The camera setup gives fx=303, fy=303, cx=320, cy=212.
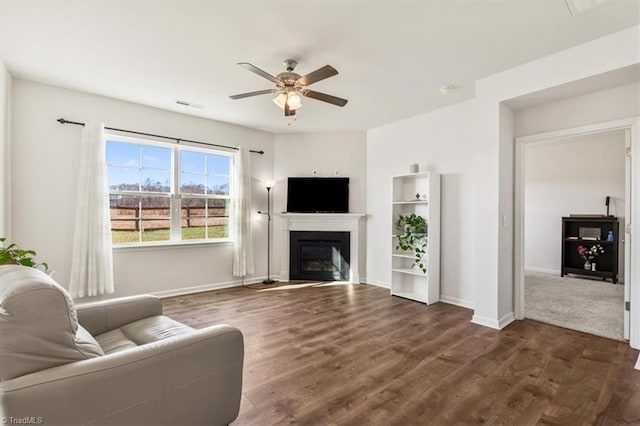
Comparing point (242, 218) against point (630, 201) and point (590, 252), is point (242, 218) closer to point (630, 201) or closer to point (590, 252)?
point (630, 201)

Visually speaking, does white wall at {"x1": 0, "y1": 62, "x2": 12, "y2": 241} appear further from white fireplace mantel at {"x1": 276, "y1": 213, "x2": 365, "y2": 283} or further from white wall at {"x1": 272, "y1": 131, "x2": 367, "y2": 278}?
white fireplace mantel at {"x1": 276, "y1": 213, "x2": 365, "y2": 283}

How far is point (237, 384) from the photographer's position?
1.64 metres

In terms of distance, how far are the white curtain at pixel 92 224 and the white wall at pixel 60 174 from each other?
5.7 inches

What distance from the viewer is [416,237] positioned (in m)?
4.55

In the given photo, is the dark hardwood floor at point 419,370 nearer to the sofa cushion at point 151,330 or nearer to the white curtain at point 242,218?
the sofa cushion at point 151,330

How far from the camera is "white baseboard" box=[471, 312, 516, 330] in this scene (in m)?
3.26

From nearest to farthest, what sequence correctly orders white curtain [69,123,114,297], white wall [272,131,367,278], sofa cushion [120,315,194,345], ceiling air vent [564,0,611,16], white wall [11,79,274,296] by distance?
sofa cushion [120,315,194,345] < ceiling air vent [564,0,611,16] < white wall [11,79,274,296] < white curtain [69,123,114,297] < white wall [272,131,367,278]

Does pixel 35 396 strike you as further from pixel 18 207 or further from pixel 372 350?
pixel 18 207

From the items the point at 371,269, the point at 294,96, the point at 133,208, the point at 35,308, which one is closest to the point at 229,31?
the point at 294,96

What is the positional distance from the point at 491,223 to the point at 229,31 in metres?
3.21

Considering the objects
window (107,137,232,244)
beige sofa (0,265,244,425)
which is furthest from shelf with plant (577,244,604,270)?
beige sofa (0,265,244,425)

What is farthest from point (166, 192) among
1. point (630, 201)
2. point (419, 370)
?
point (630, 201)

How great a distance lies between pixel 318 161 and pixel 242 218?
1.73 metres

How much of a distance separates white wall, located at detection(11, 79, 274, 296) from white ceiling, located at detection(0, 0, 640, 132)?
0.89ft
